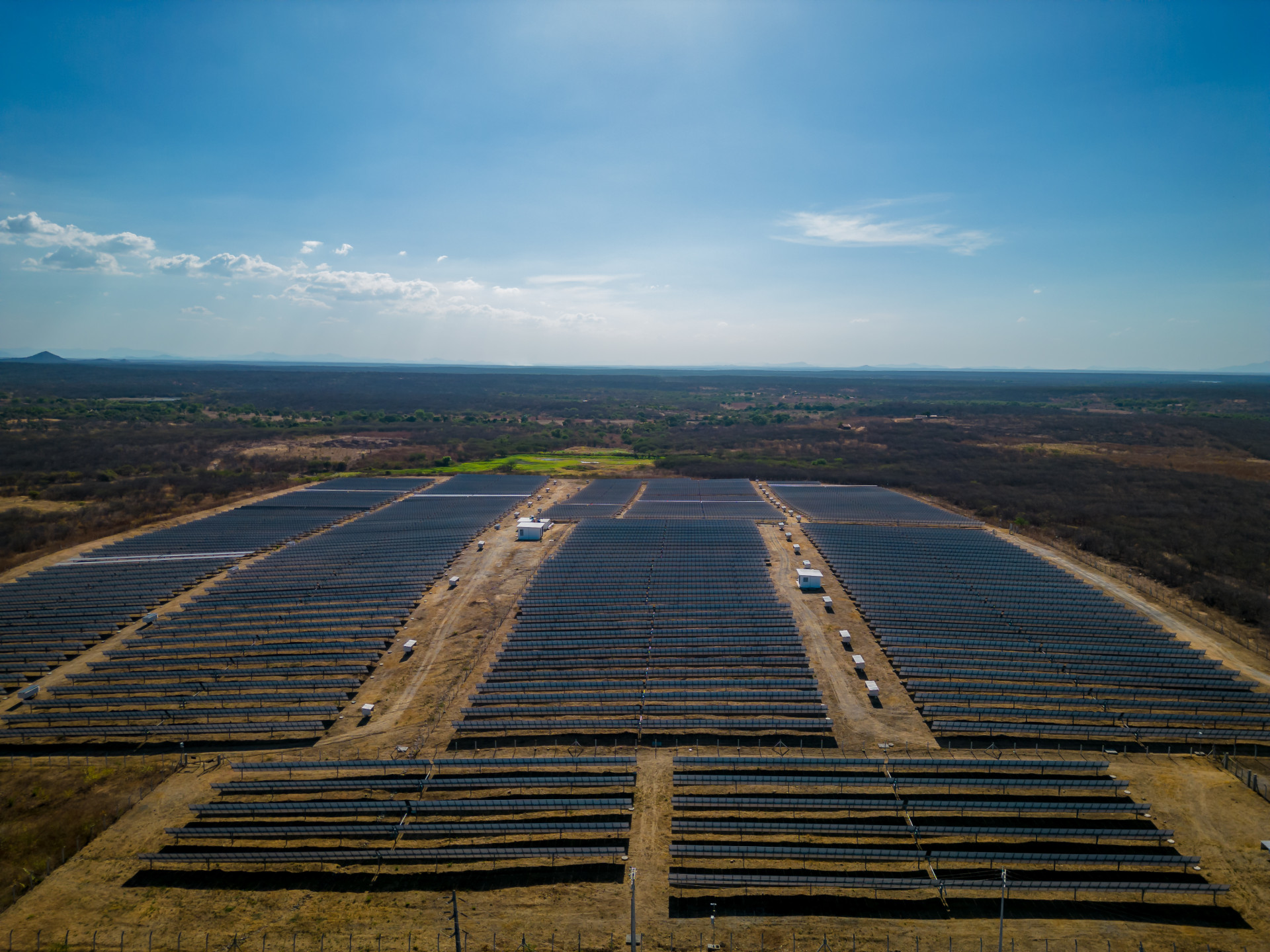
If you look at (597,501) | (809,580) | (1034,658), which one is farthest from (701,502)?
(1034,658)

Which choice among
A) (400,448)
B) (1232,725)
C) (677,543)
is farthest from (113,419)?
(1232,725)

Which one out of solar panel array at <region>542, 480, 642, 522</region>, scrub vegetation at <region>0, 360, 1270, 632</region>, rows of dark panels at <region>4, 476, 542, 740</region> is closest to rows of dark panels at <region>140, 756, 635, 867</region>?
rows of dark panels at <region>4, 476, 542, 740</region>

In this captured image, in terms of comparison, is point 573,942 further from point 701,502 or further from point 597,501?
point 597,501

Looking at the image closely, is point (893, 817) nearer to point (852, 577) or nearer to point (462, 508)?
point (852, 577)

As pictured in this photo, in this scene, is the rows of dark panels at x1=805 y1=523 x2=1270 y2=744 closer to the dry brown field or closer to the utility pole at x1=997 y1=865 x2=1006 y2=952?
the dry brown field

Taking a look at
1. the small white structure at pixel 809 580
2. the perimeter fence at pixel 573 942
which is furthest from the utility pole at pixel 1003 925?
the small white structure at pixel 809 580
